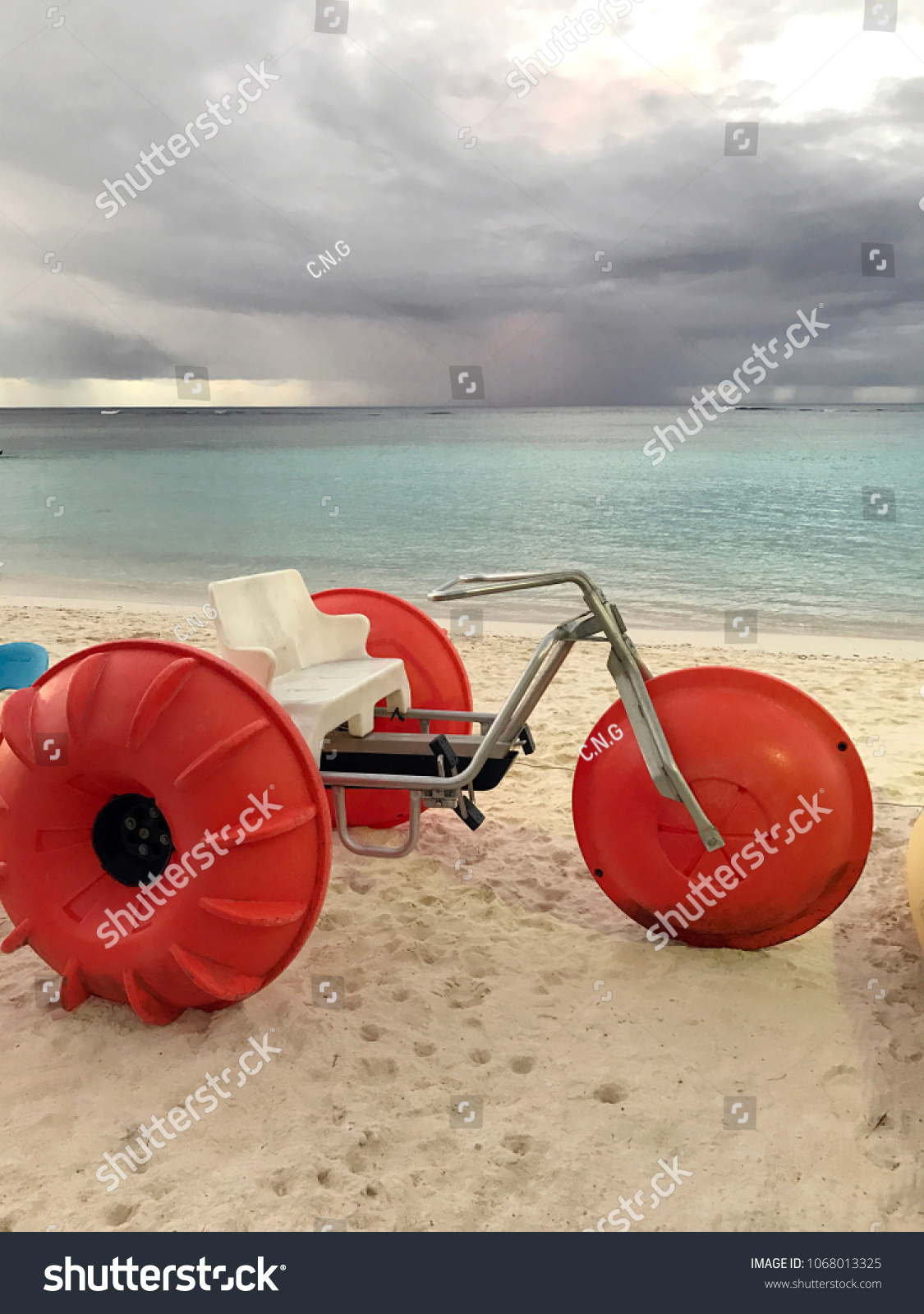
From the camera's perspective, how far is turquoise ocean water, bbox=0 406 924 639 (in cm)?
1444

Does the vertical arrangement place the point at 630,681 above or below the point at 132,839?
above

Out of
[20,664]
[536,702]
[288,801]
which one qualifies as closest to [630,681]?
[536,702]

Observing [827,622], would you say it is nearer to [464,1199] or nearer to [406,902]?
[406,902]

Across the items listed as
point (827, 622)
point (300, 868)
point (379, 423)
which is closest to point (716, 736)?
point (300, 868)

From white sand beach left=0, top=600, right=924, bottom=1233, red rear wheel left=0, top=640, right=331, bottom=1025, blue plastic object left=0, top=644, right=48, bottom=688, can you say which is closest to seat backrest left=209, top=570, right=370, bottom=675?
red rear wheel left=0, top=640, right=331, bottom=1025

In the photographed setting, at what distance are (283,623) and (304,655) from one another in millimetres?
167

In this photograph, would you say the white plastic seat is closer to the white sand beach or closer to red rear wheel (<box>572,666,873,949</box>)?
the white sand beach

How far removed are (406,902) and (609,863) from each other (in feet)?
2.78

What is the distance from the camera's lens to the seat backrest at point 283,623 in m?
3.39

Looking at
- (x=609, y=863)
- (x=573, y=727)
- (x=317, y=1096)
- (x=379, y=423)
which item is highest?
(x=609, y=863)

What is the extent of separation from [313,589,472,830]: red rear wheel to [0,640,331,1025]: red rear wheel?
1349 millimetres

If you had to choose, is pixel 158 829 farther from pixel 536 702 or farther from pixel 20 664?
pixel 20 664

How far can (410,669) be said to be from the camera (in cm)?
400

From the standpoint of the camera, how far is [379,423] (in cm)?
9450
